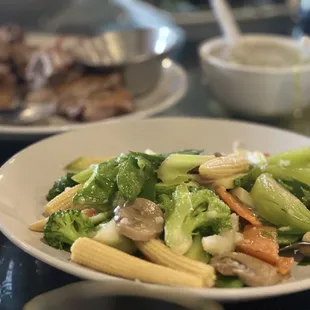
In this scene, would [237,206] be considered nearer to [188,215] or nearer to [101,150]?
[188,215]

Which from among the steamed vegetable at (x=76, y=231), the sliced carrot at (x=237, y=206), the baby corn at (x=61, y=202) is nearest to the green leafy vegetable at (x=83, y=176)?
the baby corn at (x=61, y=202)

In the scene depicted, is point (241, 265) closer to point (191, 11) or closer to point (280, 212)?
point (280, 212)

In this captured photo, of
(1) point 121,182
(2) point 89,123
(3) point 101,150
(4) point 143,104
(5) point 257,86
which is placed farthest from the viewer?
(4) point 143,104

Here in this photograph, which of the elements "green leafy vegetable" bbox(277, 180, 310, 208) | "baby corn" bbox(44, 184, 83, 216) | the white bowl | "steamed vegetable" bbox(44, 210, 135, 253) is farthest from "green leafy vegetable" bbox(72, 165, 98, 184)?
the white bowl

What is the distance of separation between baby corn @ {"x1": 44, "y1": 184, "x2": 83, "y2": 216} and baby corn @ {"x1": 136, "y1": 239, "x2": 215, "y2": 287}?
19 centimetres

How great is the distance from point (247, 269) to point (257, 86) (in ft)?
2.93

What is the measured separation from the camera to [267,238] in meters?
0.95

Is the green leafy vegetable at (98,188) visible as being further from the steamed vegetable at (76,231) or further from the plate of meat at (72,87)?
the plate of meat at (72,87)

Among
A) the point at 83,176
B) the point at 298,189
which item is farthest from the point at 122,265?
the point at 298,189

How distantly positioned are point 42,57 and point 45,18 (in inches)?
30.6

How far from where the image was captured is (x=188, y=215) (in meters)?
0.95

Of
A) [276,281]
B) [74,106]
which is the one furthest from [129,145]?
[276,281]

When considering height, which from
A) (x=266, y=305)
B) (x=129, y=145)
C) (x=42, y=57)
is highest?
(x=42, y=57)

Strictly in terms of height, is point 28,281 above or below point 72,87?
below
